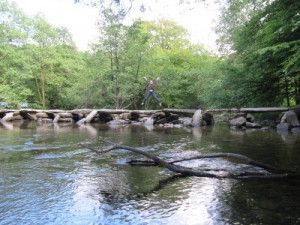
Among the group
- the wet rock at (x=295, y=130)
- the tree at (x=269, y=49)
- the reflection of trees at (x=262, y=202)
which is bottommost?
the wet rock at (x=295, y=130)

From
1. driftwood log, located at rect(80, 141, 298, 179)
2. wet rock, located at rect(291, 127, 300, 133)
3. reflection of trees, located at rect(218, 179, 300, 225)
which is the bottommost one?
wet rock, located at rect(291, 127, 300, 133)

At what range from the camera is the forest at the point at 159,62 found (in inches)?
365

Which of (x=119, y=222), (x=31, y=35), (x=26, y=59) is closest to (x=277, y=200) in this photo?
(x=119, y=222)

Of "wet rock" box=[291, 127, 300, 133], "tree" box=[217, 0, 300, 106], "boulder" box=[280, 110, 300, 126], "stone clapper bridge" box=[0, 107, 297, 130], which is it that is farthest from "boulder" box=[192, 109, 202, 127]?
"wet rock" box=[291, 127, 300, 133]

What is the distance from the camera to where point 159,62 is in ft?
81.8

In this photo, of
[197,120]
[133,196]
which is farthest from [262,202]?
[197,120]

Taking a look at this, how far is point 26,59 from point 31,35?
14.6ft

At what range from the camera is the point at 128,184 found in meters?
3.55

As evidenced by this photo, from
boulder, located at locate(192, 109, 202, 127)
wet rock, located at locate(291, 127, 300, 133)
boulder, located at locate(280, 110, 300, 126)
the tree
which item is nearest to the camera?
the tree

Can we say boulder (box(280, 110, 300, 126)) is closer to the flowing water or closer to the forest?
the forest

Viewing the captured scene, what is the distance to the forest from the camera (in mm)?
9266

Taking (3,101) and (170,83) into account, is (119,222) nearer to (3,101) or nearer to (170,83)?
(170,83)

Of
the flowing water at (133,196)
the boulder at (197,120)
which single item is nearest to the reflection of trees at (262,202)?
the flowing water at (133,196)

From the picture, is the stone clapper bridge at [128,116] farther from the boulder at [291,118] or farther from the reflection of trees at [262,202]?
the reflection of trees at [262,202]
